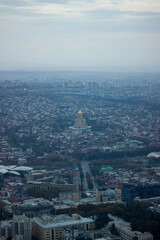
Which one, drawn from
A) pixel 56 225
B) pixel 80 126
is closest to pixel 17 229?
pixel 56 225

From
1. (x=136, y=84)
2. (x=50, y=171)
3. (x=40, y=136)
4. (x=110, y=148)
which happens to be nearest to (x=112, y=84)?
(x=136, y=84)

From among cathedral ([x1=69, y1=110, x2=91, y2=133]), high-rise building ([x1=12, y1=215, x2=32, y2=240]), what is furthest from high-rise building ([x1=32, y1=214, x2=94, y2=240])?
cathedral ([x1=69, y1=110, x2=91, y2=133])

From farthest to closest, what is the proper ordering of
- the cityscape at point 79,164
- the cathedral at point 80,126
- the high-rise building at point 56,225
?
the cathedral at point 80,126 < the cityscape at point 79,164 < the high-rise building at point 56,225

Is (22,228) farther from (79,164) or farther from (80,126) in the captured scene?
(80,126)

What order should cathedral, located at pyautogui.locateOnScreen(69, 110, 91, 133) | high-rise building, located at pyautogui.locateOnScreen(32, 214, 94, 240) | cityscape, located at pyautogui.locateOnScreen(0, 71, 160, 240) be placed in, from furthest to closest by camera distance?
cathedral, located at pyautogui.locateOnScreen(69, 110, 91, 133) < cityscape, located at pyautogui.locateOnScreen(0, 71, 160, 240) < high-rise building, located at pyautogui.locateOnScreen(32, 214, 94, 240)

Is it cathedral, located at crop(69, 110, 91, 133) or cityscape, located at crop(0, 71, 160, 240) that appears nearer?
cityscape, located at crop(0, 71, 160, 240)

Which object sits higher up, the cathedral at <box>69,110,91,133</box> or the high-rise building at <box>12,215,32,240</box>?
the high-rise building at <box>12,215,32,240</box>

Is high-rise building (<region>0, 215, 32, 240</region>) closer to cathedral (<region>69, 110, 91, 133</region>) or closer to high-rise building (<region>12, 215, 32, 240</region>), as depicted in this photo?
high-rise building (<region>12, 215, 32, 240</region>)

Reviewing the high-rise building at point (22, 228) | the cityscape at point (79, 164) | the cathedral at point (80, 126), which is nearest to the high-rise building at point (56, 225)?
the cityscape at point (79, 164)

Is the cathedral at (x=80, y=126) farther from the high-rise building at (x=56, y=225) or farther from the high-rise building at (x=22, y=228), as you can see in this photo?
the high-rise building at (x=22, y=228)
